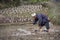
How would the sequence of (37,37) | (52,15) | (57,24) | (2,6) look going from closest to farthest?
(37,37), (57,24), (52,15), (2,6)

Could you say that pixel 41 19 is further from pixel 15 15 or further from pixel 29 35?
pixel 15 15

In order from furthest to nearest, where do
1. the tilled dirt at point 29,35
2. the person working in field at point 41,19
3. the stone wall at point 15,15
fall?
the stone wall at point 15,15, the person working in field at point 41,19, the tilled dirt at point 29,35

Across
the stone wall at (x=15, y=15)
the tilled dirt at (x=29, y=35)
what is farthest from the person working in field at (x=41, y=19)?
the stone wall at (x=15, y=15)

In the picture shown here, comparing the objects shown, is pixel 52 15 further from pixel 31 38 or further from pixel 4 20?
pixel 31 38

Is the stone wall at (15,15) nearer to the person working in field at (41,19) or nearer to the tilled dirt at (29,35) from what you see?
the tilled dirt at (29,35)

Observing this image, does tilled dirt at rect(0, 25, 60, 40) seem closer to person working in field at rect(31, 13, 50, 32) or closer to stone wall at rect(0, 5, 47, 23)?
person working in field at rect(31, 13, 50, 32)

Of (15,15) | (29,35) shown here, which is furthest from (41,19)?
(15,15)

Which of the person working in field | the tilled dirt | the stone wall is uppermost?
the person working in field

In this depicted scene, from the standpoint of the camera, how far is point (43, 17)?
40.8 feet

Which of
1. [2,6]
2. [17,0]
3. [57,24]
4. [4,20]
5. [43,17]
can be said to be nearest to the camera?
[43,17]

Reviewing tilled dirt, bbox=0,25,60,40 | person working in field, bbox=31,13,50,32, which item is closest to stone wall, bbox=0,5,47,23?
tilled dirt, bbox=0,25,60,40

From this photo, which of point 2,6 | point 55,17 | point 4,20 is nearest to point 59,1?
point 55,17

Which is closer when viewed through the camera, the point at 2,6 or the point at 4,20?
the point at 4,20

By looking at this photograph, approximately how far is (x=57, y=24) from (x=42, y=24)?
3.13m
